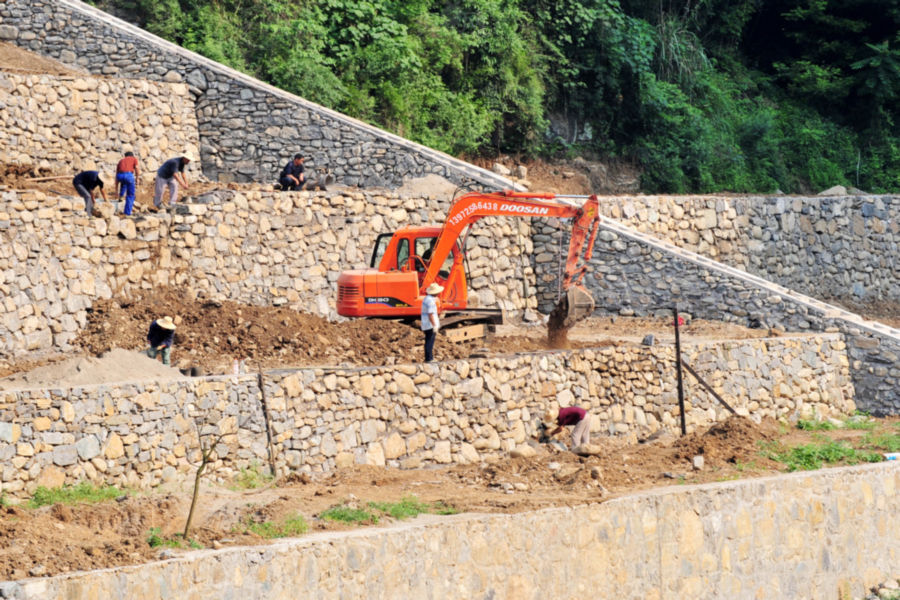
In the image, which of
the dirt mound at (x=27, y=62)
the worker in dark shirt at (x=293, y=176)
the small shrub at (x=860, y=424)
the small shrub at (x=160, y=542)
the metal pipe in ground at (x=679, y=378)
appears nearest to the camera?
the small shrub at (x=160, y=542)

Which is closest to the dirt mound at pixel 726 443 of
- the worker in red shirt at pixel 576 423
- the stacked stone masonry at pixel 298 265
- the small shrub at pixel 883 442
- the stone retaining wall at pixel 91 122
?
the worker in red shirt at pixel 576 423

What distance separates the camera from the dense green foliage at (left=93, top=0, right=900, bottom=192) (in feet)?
88.3

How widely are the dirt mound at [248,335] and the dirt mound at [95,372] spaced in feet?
3.20

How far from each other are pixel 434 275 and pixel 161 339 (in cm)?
457

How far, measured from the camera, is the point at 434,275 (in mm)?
19484

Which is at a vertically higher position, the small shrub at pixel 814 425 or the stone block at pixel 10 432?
the stone block at pixel 10 432

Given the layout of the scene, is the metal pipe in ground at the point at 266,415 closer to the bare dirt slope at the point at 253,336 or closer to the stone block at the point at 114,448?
the bare dirt slope at the point at 253,336

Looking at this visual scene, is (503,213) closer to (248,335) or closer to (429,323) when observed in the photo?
(429,323)

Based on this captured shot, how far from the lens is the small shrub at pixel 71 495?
502 inches

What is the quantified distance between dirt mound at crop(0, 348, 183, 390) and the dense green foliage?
1135cm

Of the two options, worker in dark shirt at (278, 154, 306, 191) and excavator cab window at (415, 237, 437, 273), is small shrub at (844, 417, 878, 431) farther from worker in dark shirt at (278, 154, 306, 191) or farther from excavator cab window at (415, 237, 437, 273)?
worker in dark shirt at (278, 154, 306, 191)

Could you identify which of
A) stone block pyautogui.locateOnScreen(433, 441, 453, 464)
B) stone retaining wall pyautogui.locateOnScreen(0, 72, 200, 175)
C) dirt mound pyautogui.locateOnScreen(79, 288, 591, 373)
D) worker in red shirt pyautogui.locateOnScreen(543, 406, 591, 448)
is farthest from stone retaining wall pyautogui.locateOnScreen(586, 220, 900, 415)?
stone block pyautogui.locateOnScreen(433, 441, 453, 464)

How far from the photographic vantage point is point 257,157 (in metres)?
24.4

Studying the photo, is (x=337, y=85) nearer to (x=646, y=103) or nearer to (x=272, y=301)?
(x=272, y=301)
